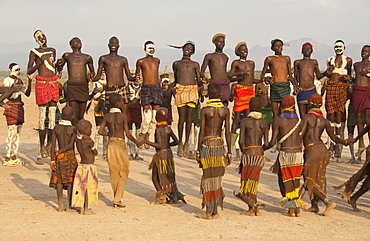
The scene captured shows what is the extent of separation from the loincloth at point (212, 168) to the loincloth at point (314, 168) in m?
1.35

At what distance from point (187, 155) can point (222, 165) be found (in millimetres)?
5897

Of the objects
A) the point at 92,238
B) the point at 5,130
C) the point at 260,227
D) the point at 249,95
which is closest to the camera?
the point at 92,238

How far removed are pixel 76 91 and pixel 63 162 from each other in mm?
4540

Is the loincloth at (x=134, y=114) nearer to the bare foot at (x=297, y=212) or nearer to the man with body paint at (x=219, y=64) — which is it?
the man with body paint at (x=219, y=64)

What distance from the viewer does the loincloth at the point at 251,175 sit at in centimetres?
805

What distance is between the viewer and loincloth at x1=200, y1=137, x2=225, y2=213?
7969mm

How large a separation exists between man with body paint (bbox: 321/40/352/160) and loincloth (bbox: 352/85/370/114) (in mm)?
248

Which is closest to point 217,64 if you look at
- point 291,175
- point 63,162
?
point 291,175

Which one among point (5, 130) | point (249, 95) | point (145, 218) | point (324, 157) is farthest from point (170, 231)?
point (5, 130)

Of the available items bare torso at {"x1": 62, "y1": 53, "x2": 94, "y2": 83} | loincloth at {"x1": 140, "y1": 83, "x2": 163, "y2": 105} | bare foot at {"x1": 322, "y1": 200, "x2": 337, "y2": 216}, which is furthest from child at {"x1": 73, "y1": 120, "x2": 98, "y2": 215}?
loincloth at {"x1": 140, "y1": 83, "x2": 163, "y2": 105}

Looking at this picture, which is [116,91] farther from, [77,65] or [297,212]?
[297,212]

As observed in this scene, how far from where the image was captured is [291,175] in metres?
8.26

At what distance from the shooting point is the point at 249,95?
42.8 ft

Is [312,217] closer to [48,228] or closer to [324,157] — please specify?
[324,157]
